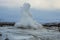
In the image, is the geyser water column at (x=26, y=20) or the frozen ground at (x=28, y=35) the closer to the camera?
the frozen ground at (x=28, y=35)

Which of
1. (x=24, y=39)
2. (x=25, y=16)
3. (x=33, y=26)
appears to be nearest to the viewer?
(x=24, y=39)

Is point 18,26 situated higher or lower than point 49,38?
higher

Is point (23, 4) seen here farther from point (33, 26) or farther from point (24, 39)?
point (24, 39)

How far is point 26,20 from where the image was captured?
31203 millimetres

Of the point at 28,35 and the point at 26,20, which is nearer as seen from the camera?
the point at 28,35

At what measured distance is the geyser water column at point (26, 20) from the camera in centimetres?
3034

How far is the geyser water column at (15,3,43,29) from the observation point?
3034 cm

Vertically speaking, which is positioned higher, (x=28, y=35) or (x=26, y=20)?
(x=26, y=20)

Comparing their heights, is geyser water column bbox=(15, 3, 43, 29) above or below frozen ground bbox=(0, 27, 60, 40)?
above

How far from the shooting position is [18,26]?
31047mm

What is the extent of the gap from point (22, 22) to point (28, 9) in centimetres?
240

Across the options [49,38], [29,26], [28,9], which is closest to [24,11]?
[28,9]

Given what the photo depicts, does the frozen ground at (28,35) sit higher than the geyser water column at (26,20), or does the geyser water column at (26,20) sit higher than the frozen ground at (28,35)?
the geyser water column at (26,20)

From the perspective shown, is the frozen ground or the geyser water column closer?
the frozen ground
